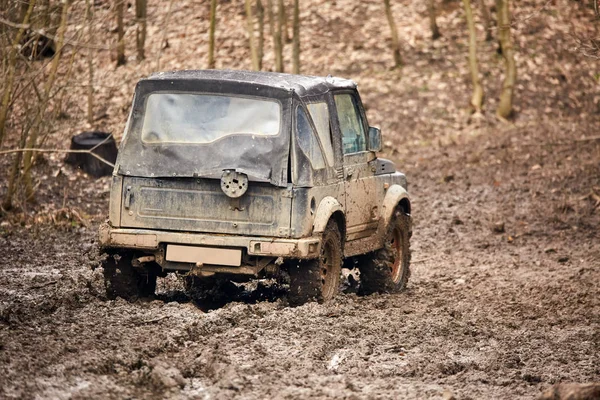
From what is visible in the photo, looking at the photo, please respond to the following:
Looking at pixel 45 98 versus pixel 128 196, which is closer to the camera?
pixel 128 196

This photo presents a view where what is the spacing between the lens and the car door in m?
10.1

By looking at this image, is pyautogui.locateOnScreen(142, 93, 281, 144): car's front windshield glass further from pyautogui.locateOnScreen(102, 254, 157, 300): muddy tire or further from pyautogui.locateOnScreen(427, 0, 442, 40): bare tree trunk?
pyautogui.locateOnScreen(427, 0, 442, 40): bare tree trunk

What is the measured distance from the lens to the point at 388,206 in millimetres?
10922

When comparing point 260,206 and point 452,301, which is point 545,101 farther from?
point 260,206

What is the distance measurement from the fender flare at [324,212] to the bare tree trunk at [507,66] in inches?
581

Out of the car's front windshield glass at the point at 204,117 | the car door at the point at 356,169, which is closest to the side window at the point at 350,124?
the car door at the point at 356,169

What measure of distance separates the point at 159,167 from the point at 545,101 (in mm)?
17215

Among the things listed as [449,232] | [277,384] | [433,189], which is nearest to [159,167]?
[277,384]

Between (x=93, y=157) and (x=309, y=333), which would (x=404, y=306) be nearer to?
(x=309, y=333)

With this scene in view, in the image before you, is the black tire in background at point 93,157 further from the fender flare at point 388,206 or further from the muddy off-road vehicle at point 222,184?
the muddy off-road vehicle at point 222,184

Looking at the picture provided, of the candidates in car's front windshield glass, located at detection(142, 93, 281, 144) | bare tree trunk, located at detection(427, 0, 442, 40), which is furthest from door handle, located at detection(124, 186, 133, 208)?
bare tree trunk, located at detection(427, 0, 442, 40)

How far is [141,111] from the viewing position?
9.23 meters

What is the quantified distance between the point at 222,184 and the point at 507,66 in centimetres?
1605

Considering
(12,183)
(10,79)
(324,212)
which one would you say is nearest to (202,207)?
(324,212)
